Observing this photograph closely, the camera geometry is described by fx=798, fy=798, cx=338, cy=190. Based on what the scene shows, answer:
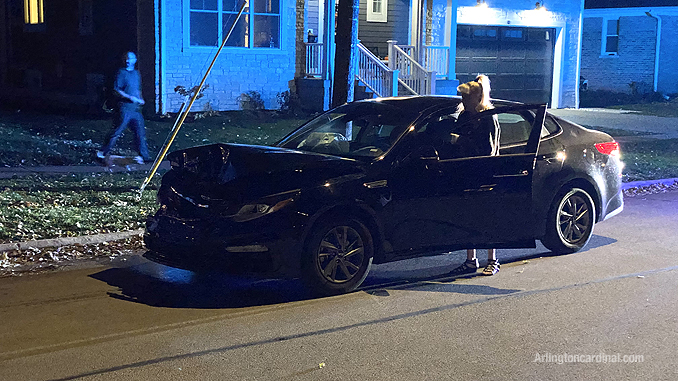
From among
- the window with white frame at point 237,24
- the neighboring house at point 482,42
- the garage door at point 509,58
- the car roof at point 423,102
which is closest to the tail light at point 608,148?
the car roof at point 423,102

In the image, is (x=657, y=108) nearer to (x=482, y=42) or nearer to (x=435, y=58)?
(x=482, y=42)

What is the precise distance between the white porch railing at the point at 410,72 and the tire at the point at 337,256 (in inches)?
599

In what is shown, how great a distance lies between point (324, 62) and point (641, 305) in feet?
50.1

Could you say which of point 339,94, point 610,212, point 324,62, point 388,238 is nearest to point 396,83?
point 324,62

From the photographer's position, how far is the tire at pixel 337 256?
6262 mm

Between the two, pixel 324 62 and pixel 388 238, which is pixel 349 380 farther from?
pixel 324 62

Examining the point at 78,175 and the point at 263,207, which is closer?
the point at 263,207

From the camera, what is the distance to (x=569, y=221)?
791 centimetres

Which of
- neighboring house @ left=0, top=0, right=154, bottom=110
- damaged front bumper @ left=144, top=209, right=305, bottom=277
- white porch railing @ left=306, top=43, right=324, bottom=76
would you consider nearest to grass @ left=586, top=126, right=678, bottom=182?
white porch railing @ left=306, top=43, right=324, bottom=76

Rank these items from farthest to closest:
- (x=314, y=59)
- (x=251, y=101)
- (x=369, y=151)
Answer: (x=314, y=59)
(x=251, y=101)
(x=369, y=151)

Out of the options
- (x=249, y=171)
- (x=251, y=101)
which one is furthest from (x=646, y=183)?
(x=251, y=101)

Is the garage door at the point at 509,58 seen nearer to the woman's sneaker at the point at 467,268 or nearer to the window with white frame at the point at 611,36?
the window with white frame at the point at 611,36

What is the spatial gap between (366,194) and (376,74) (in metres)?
15.0

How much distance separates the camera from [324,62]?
2069cm
